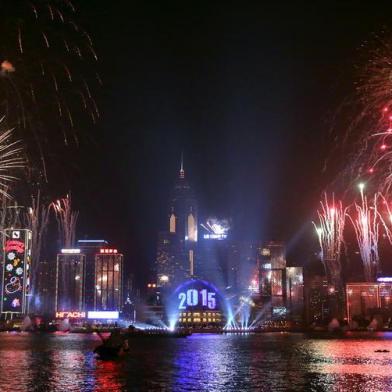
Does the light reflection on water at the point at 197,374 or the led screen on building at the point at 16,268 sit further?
the led screen on building at the point at 16,268

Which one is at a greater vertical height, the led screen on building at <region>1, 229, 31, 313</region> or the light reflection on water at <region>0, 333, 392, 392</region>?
the led screen on building at <region>1, 229, 31, 313</region>

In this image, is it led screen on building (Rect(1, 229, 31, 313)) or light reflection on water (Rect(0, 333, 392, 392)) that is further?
led screen on building (Rect(1, 229, 31, 313))

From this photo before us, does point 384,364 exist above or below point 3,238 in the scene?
below

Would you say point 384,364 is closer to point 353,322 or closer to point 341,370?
point 341,370

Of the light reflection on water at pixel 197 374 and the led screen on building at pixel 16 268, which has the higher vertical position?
the led screen on building at pixel 16 268

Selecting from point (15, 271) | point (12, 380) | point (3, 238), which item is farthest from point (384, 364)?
point (15, 271)

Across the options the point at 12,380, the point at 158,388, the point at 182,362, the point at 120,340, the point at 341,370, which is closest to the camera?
the point at 158,388

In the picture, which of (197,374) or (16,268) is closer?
(197,374)

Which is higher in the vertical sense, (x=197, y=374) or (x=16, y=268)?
(x=16, y=268)
